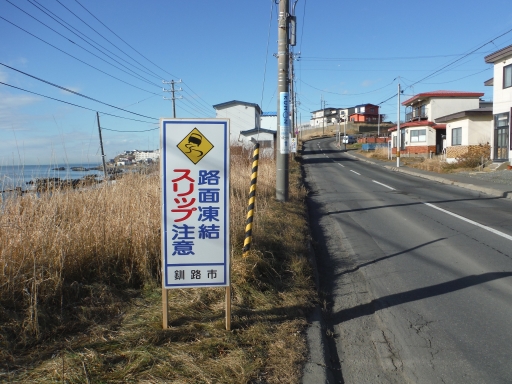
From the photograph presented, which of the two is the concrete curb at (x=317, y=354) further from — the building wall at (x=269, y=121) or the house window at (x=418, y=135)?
the building wall at (x=269, y=121)

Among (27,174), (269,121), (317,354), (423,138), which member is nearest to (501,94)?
(423,138)

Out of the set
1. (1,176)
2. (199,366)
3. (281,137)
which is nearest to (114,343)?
(199,366)

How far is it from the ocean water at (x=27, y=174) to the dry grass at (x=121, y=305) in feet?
1.18

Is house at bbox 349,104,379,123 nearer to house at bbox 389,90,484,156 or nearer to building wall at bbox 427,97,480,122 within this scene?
house at bbox 389,90,484,156

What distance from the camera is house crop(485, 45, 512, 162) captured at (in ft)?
78.7

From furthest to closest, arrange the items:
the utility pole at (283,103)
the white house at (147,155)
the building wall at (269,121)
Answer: the building wall at (269,121)
the utility pole at (283,103)
the white house at (147,155)

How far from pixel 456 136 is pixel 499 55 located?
9.25m

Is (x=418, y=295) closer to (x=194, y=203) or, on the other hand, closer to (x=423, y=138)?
(x=194, y=203)

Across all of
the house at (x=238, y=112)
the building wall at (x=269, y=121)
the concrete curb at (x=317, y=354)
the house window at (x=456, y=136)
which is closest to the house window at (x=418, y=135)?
the house window at (x=456, y=136)

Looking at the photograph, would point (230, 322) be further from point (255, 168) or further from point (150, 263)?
point (255, 168)

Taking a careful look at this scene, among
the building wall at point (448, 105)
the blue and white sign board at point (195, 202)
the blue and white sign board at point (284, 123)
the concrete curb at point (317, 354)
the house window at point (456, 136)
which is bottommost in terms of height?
the concrete curb at point (317, 354)

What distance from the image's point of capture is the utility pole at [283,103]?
1145 cm

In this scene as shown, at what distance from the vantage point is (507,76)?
24109mm

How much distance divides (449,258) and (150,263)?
4.68 metres
